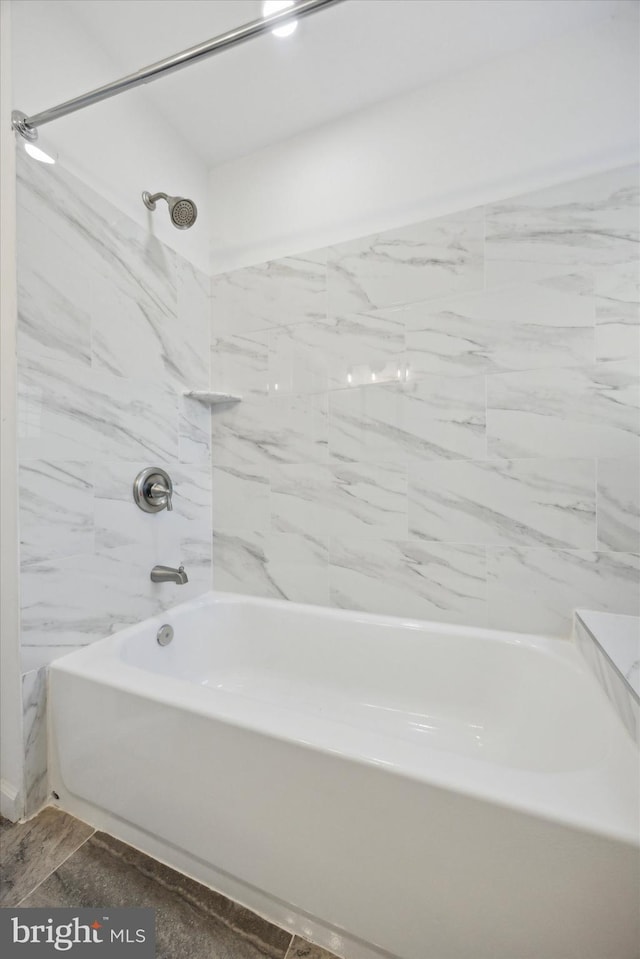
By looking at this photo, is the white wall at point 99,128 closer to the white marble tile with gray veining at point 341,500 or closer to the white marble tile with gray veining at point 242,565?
the white marble tile with gray veining at point 341,500

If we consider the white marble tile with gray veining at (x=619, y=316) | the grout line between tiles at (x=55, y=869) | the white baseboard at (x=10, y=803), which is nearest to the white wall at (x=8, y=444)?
the white baseboard at (x=10, y=803)

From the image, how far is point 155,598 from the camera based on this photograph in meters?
1.56

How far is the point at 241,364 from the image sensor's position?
1828 mm

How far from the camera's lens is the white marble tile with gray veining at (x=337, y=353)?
5.09 ft

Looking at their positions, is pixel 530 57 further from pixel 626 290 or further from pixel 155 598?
pixel 155 598

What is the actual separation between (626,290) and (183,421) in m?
1.69

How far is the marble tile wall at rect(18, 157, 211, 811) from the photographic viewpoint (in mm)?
1149

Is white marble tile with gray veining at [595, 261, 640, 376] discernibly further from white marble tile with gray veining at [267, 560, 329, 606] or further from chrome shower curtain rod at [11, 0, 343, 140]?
white marble tile with gray veining at [267, 560, 329, 606]

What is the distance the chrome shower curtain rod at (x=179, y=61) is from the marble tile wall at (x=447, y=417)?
2.51ft

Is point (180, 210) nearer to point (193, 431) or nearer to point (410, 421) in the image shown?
point (193, 431)

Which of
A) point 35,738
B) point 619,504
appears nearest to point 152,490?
point 35,738

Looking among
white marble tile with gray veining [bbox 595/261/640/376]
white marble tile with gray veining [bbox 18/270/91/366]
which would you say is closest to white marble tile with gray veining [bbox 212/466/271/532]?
white marble tile with gray veining [bbox 18/270/91/366]

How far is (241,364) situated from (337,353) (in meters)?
0.48

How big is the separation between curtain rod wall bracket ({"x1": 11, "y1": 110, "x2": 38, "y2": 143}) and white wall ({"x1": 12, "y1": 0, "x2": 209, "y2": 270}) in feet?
0.14
